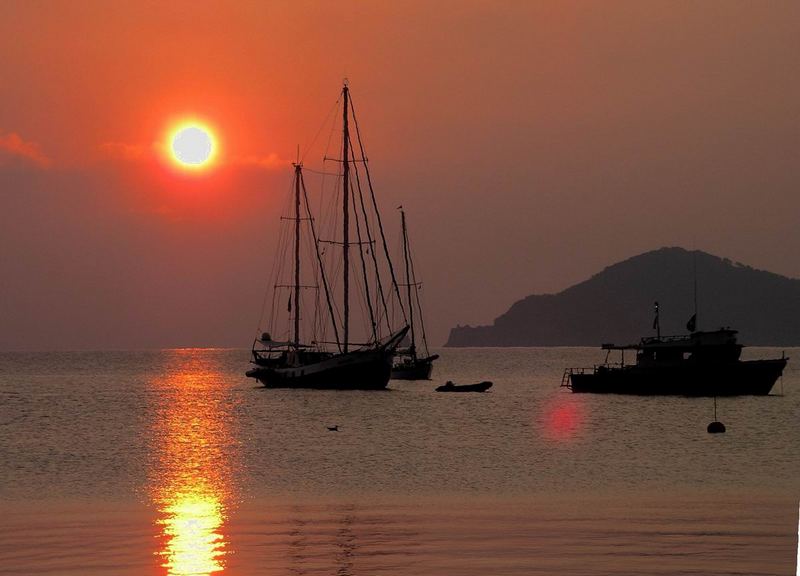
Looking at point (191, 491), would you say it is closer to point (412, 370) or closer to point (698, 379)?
point (698, 379)

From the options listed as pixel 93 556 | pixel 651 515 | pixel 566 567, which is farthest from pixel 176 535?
pixel 651 515

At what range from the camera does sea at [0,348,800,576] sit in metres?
28.4

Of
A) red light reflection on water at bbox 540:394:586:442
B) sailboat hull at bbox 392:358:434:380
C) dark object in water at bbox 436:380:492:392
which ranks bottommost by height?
red light reflection on water at bbox 540:394:586:442

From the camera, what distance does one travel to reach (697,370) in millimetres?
109250

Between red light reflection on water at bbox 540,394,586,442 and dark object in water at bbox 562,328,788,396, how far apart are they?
6174 mm

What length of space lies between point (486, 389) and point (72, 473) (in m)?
102

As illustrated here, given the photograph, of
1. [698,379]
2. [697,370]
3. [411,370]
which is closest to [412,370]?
[411,370]

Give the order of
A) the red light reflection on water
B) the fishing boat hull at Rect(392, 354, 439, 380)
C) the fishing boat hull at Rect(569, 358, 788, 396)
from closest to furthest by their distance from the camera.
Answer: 1. the red light reflection on water
2. the fishing boat hull at Rect(569, 358, 788, 396)
3. the fishing boat hull at Rect(392, 354, 439, 380)

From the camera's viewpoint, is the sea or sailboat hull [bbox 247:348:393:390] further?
sailboat hull [bbox 247:348:393:390]

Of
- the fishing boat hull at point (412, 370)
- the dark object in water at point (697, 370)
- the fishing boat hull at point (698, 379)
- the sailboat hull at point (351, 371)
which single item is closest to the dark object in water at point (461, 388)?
the fishing boat hull at point (412, 370)

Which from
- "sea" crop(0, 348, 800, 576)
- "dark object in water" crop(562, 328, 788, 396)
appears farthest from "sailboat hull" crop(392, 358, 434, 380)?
"sea" crop(0, 348, 800, 576)

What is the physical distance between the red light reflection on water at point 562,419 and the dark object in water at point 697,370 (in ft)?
20.3

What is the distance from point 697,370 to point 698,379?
79 centimetres

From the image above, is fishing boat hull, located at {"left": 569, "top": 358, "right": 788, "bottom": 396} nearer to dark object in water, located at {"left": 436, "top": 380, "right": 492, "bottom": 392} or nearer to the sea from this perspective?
the sea
